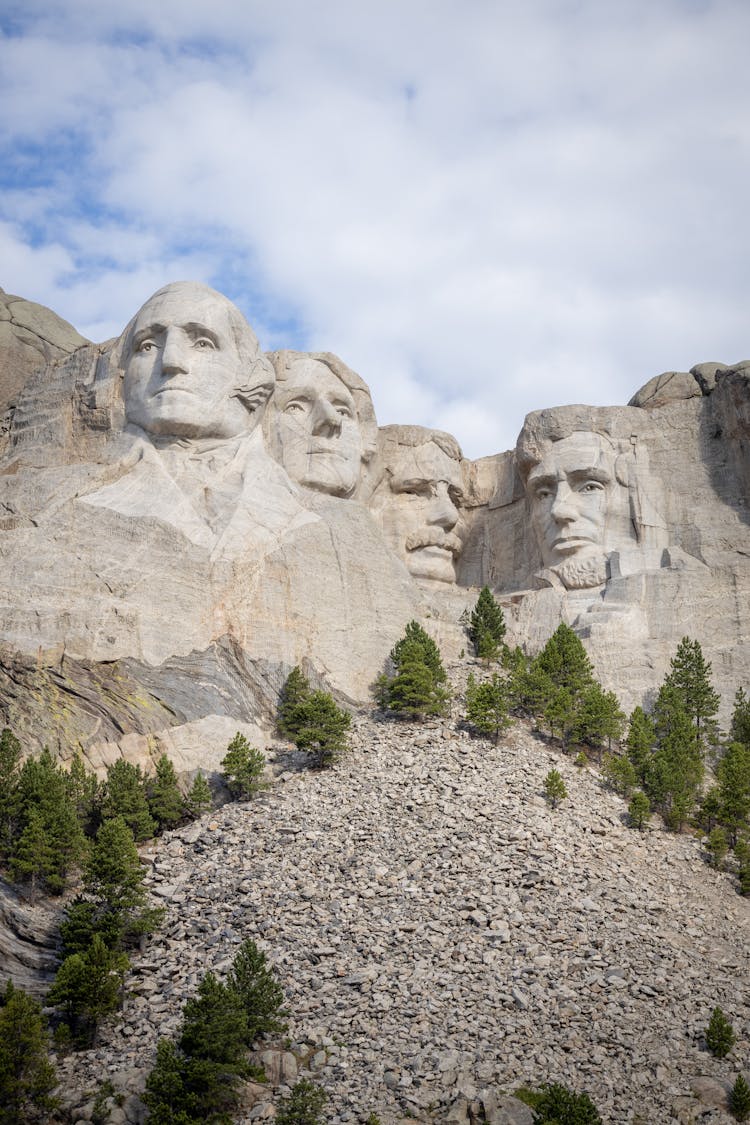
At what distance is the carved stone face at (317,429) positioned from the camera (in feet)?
109

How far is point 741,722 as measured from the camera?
2948 centimetres

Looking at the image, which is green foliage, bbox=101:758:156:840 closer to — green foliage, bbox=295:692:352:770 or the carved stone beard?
green foliage, bbox=295:692:352:770

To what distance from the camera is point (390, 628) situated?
30.9 metres

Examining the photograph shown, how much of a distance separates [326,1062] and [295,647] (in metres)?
11.3

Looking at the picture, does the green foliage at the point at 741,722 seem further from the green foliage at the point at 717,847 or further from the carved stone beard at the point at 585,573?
the carved stone beard at the point at 585,573

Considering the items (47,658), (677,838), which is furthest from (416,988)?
(47,658)

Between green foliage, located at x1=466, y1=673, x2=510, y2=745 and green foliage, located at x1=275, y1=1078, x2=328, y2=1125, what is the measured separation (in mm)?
9959

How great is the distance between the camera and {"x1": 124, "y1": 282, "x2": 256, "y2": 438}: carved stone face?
31.0 meters

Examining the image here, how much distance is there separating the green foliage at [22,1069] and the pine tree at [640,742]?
1213 cm

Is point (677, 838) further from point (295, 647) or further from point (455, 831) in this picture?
point (295, 647)

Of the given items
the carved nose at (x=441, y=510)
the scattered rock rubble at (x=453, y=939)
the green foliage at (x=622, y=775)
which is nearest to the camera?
the scattered rock rubble at (x=453, y=939)

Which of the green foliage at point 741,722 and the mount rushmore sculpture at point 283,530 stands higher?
the mount rushmore sculpture at point 283,530

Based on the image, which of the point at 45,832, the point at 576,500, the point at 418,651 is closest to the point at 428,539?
the point at 576,500

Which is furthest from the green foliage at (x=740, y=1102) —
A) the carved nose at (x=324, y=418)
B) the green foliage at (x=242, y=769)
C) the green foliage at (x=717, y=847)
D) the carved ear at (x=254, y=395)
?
the carved nose at (x=324, y=418)
